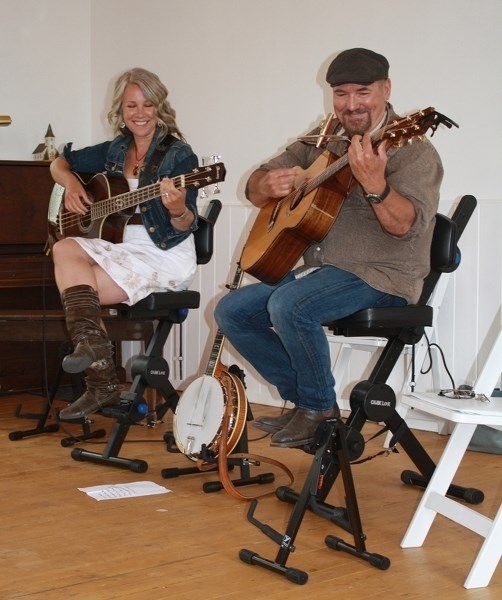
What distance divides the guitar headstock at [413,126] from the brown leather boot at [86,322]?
48.2 inches

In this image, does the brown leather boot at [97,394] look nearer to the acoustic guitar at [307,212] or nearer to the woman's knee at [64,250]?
the woman's knee at [64,250]

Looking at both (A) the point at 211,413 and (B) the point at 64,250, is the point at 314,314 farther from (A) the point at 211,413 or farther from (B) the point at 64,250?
(B) the point at 64,250

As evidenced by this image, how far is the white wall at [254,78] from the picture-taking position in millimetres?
3646

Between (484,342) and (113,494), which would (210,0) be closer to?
Result: (484,342)

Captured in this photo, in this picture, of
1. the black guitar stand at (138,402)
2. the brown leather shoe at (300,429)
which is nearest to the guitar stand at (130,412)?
the black guitar stand at (138,402)

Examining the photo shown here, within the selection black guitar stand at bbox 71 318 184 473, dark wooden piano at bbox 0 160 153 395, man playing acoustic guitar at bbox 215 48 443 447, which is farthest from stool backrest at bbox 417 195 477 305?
dark wooden piano at bbox 0 160 153 395

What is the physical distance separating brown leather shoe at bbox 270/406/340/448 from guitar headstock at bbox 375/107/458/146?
75 cm

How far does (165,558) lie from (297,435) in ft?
1.56

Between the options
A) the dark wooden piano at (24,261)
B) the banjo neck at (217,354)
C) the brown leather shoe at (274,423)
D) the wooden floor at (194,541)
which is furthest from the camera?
the dark wooden piano at (24,261)

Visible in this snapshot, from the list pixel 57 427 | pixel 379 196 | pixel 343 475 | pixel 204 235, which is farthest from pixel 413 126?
pixel 57 427

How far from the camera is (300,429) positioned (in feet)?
8.19

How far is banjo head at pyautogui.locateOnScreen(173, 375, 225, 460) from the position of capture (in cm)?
286

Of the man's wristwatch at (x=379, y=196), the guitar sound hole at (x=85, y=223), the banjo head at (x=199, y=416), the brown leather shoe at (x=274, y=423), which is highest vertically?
the man's wristwatch at (x=379, y=196)

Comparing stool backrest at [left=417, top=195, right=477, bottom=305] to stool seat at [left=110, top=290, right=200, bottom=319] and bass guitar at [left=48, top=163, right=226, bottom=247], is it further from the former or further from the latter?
stool seat at [left=110, top=290, right=200, bottom=319]
